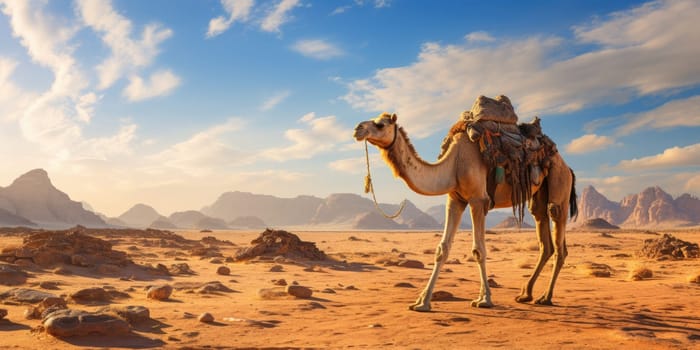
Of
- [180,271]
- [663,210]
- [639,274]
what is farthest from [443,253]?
[663,210]

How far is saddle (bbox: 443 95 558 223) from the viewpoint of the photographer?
28.4 feet

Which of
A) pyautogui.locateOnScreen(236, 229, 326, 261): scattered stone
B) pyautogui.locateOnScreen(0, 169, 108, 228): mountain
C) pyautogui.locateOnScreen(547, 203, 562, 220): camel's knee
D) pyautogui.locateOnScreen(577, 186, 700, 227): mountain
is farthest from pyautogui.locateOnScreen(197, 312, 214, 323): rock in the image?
pyautogui.locateOnScreen(577, 186, 700, 227): mountain

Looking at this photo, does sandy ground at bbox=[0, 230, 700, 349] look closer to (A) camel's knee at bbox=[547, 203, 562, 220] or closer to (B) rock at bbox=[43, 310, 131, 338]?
(B) rock at bbox=[43, 310, 131, 338]

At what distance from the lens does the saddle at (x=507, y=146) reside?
28.4 ft

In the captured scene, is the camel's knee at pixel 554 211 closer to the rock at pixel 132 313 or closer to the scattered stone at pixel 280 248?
the rock at pixel 132 313

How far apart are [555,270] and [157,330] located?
290 inches

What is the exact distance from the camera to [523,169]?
29.3ft

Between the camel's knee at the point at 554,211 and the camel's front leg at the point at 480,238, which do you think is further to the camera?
the camel's knee at the point at 554,211

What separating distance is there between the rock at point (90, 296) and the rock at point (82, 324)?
9.27 feet

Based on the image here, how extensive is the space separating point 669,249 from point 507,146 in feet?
65.3

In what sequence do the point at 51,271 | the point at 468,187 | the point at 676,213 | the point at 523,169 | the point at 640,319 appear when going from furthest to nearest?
the point at 676,213
the point at 51,271
the point at 523,169
the point at 468,187
the point at 640,319

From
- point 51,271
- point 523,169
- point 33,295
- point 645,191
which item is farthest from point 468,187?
point 645,191

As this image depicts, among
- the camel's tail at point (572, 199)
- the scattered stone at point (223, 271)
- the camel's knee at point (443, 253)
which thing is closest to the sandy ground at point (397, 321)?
the camel's knee at point (443, 253)

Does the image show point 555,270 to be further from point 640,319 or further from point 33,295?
point 33,295
